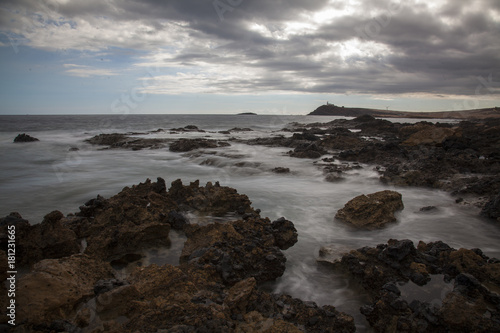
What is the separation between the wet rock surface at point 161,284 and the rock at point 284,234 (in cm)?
2

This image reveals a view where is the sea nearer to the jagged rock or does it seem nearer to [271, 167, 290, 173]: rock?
[271, 167, 290, 173]: rock

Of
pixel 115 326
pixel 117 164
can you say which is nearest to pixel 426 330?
pixel 115 326

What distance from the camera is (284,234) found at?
5055 millimetres

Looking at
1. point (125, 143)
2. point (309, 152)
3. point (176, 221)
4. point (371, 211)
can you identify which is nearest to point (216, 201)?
point (176, 221)

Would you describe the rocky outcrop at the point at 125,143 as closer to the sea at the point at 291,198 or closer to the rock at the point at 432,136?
the sea at the point at 291,198

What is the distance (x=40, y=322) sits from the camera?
9.07 ft

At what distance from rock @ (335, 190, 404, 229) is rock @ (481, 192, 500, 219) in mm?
1899

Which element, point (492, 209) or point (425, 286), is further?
point (492, 209)

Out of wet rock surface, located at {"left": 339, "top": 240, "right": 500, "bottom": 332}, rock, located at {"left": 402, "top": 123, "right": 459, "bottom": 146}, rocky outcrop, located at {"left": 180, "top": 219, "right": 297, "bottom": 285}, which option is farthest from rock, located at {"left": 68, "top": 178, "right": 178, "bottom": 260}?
rock, located at {"left": 402, "top": 123, "right": 459, "bottom": 146}

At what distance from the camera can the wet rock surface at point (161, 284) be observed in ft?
9.01

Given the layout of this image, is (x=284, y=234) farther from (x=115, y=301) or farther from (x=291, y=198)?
(x=291, y=198)

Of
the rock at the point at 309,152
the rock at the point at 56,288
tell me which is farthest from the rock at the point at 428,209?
the rock at the point at 309,152

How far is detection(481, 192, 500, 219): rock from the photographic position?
6430 mm

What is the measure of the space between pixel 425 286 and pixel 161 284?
338 cm
